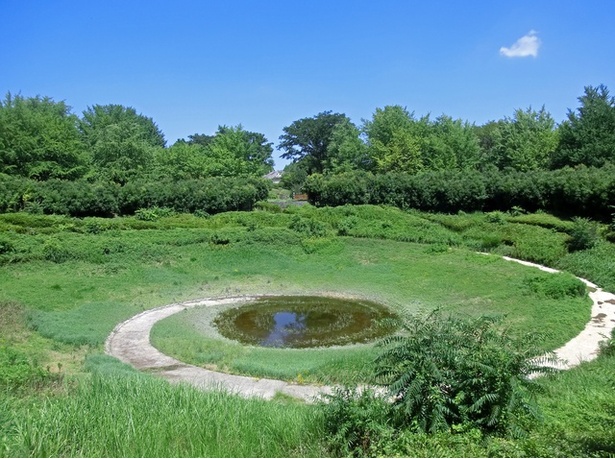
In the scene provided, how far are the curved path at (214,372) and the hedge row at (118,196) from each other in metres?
16.1

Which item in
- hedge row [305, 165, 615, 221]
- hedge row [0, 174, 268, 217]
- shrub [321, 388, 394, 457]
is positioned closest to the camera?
shrub [321, 388, 394, 457]

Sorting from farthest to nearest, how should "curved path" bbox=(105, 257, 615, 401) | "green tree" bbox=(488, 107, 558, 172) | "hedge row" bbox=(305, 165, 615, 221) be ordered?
"green tree" bbox=(488, 107, 558, 172) < "hedge row" bbox=(305, 165, 615, 221) < "curved path" bbox=(105, 257, 615, 401)

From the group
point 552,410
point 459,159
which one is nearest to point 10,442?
point 552,410

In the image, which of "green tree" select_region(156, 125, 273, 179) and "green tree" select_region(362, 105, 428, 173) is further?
"green tree" select_region(156, 125, 273, 179)

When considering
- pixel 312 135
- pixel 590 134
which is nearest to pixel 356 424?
pixel 590 134

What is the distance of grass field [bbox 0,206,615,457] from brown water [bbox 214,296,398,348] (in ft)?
3.24

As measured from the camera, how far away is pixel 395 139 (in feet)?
153

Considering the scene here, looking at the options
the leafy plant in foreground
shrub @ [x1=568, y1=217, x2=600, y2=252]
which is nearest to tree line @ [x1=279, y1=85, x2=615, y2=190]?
shrub @ [x1=568, y1=217, x2=600, y2=252]

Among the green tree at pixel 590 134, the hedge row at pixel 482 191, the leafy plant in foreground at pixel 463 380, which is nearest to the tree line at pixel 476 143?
the green tree at pixel 590 134

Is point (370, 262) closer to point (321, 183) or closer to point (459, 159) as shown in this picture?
point (321, 183)

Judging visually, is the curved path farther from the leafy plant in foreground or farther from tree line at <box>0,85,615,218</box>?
tree line at <box>0,85,615,218</box>

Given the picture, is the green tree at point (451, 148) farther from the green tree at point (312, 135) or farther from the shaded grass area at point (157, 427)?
the shaded grass area at point (157, 427)

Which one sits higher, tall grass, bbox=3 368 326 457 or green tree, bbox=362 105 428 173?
green tree, bbox=362 105 428 173

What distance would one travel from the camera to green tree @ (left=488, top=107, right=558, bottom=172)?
42.7 metres
